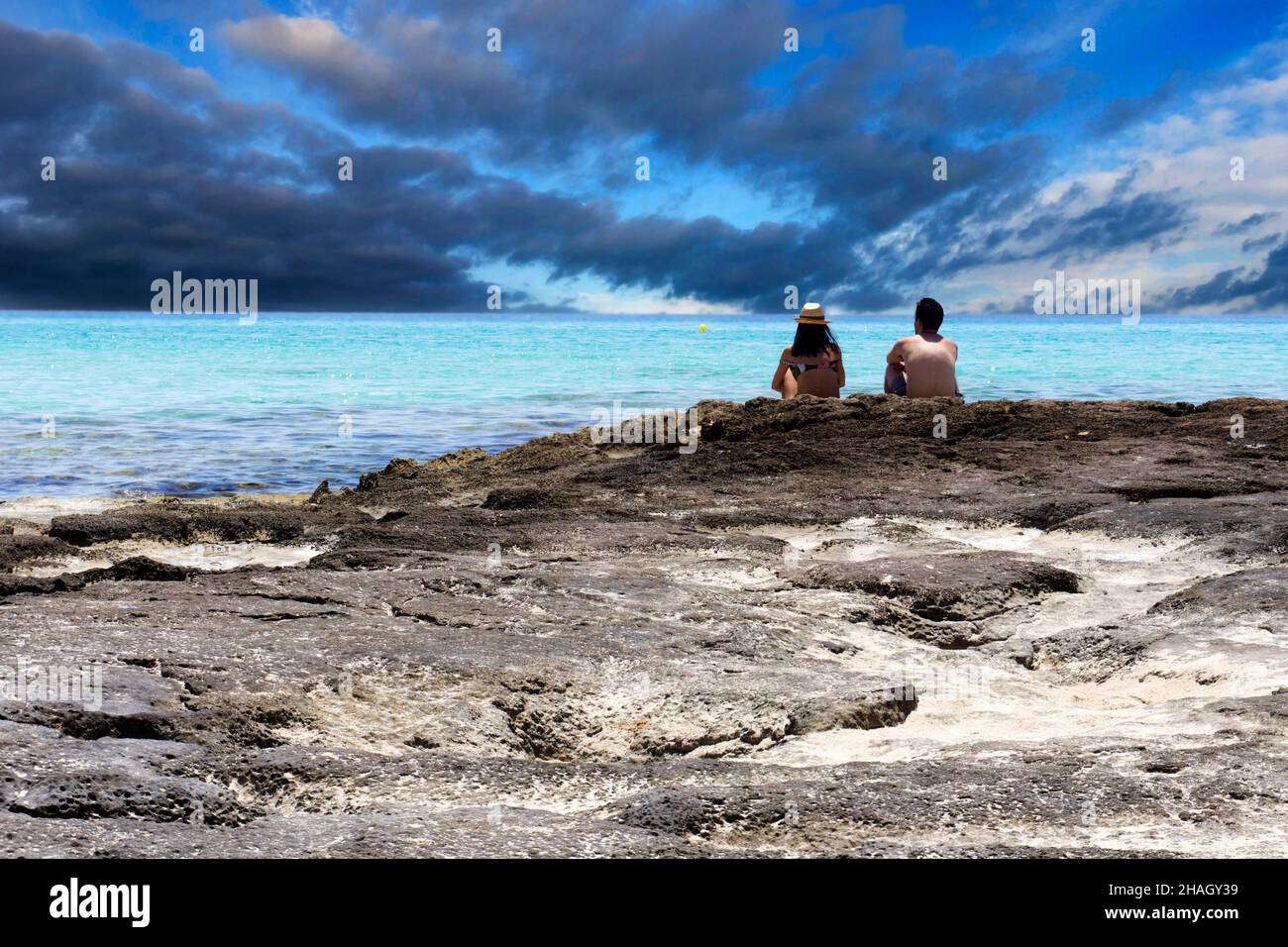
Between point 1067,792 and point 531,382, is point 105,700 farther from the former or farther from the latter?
point 531,382

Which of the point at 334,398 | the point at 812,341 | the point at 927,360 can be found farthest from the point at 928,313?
the point at 334,398

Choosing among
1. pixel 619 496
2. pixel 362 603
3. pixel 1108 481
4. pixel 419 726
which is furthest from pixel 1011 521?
pixel 419 726

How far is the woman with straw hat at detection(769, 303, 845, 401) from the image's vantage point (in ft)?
34.8

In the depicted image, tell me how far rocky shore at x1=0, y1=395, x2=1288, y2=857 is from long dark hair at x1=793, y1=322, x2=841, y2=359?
3.54 metres

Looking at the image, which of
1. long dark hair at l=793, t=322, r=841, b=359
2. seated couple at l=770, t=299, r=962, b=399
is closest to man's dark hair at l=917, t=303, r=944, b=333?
seated couple at l=770, t=299, r=962, b=399

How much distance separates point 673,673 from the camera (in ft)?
12.1

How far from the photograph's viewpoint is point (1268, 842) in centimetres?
228

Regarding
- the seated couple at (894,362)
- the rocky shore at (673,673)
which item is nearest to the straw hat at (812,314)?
the seated couple at (894,362)

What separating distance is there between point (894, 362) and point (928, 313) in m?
0.59

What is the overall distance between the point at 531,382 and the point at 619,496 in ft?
60.3

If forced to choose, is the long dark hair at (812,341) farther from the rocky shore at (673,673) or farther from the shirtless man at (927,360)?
the rocky shore at (673,673)

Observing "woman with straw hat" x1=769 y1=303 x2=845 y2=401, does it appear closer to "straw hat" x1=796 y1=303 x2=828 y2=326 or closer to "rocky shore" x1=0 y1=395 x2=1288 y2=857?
"straw hat" x1=796 y1=303 x2=828 y2=326

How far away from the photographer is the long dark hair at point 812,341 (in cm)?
1059

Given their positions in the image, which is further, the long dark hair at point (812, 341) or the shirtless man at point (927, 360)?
the long dark hair at point (812, 341)
